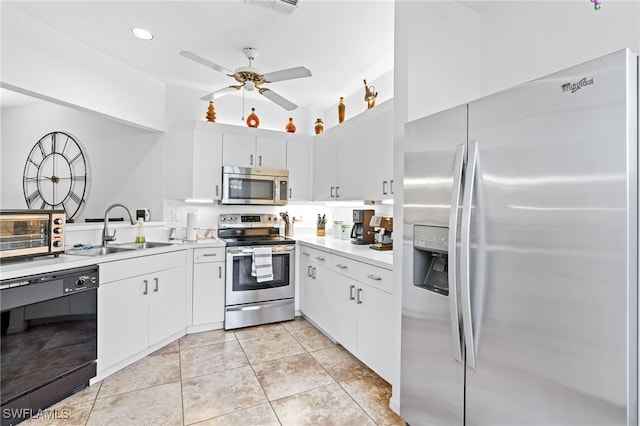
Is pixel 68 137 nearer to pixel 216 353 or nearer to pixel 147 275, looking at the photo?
pixel 147 275

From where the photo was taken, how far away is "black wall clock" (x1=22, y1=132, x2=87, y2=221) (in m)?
4.36

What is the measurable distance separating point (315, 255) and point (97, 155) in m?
3.22

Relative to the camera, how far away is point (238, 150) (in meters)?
3.83

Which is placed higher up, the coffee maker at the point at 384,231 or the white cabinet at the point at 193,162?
the white cabinet at the point at 193,162

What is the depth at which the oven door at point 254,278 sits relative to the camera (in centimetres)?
337

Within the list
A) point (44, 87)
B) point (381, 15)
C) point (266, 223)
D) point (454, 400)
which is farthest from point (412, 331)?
point (44, 87)

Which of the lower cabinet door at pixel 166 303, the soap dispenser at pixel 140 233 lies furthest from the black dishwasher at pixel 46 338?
the soap dispenser at pixel 140 233

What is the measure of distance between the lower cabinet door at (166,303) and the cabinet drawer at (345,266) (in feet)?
4.84

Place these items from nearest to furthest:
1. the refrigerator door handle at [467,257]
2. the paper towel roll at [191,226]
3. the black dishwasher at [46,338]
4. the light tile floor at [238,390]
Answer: the refrigerator door handle at [467,257]
the black dishwasher at [46,338]
the light tile floor at [238,390]
the paper towel roll at [191,226]

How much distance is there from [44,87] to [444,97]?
3.00 meters

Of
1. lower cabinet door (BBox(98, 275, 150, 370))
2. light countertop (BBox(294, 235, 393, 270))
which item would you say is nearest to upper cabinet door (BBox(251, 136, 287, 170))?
light countertop (BBox(294, 235, 393, 270))

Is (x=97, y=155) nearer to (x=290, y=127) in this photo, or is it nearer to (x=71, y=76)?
(x=71, y=76)

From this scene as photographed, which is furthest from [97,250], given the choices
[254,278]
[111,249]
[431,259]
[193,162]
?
[431,259]

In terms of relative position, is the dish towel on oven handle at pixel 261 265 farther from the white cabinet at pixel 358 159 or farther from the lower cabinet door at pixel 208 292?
the white cabinet at pixel 358 159
